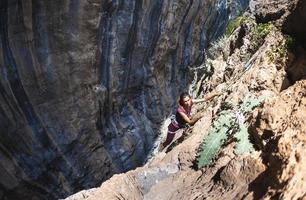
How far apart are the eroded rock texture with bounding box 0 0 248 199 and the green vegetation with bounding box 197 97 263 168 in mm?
5653

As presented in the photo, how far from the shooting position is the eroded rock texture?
1069cm

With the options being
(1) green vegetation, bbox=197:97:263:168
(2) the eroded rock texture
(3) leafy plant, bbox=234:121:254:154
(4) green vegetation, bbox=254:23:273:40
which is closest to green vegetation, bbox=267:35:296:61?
(1) green vegetation, bbox=197:97:263:168

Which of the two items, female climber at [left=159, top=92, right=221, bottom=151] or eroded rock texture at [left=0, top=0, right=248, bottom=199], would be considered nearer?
female climber at [left=159, top=92, right=221, bottom=151]

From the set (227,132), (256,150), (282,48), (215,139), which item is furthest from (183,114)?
(256,150)

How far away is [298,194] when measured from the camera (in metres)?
3.09

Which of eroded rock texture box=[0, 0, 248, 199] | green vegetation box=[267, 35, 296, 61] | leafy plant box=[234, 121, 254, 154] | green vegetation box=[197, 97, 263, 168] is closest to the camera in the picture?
leafy plant box=[234, 121, 254, 154]

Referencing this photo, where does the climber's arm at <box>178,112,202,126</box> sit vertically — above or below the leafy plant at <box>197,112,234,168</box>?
below

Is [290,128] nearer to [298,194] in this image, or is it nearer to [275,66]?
[298,194]

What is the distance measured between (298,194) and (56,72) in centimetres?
905

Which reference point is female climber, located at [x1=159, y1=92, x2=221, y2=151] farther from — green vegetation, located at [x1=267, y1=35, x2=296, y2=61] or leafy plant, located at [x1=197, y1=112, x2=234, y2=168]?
leafy plant, located at [x1=197, y1=112, x2=234, y2=168]

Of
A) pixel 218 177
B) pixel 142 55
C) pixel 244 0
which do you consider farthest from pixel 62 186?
pixel 244 0

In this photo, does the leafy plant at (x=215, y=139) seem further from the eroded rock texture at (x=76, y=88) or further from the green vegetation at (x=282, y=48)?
the eroded rock texture at (x=76, y=88)

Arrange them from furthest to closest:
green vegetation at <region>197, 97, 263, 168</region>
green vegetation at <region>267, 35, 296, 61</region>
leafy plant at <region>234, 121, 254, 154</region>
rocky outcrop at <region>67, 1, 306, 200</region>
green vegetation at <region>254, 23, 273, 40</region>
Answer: green vegetation at <region>254, 23, 273, 40</region>, green vegetation at <region>267, 35, 296, 61</region>, green vegetation at <region>197, 97, 263, 168</region>, leafy plant at <region>234, 121, 254, 154</region>, rocky outcrop at <region>67, 1, 306, 200</region>

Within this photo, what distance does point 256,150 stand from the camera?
4.98m
